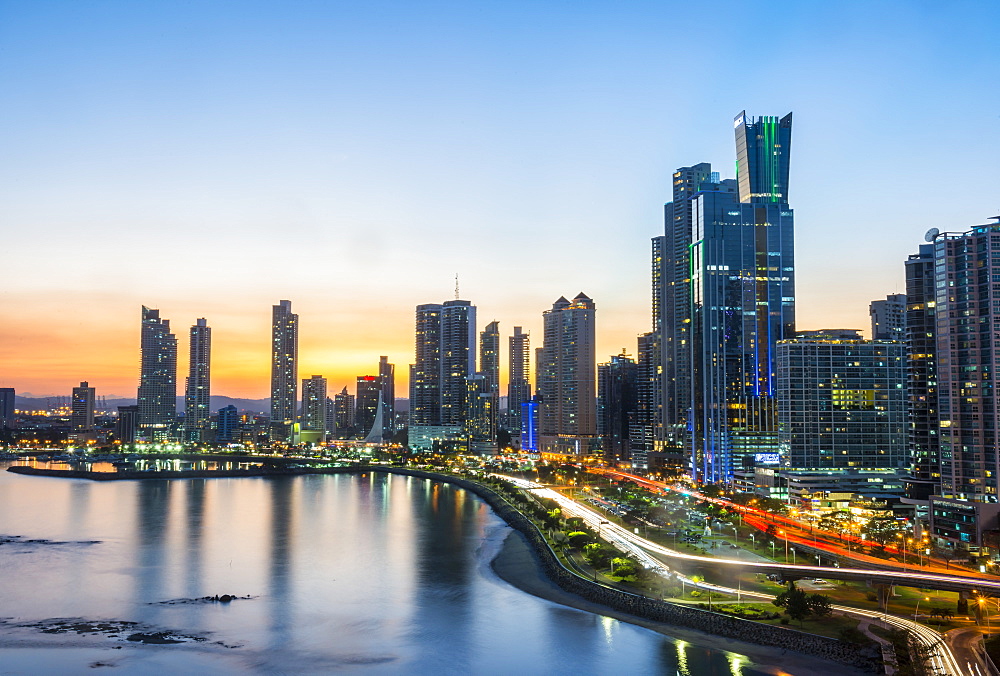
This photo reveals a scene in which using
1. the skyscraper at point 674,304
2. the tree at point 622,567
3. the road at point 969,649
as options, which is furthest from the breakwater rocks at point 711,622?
the skyscraper at point 674,304

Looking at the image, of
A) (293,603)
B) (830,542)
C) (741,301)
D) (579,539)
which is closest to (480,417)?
(741,301)

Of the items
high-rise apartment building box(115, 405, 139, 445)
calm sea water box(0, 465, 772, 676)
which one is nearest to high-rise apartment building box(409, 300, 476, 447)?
high-rise apartment building box(115, 405, 139, 445)

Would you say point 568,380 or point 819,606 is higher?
point 568,380

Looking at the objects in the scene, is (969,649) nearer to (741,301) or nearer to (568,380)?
(741,301)

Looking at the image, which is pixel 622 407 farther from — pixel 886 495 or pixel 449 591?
pixel 449 591

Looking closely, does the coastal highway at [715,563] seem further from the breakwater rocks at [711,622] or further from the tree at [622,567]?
the breakwater rocks at [711,622]
